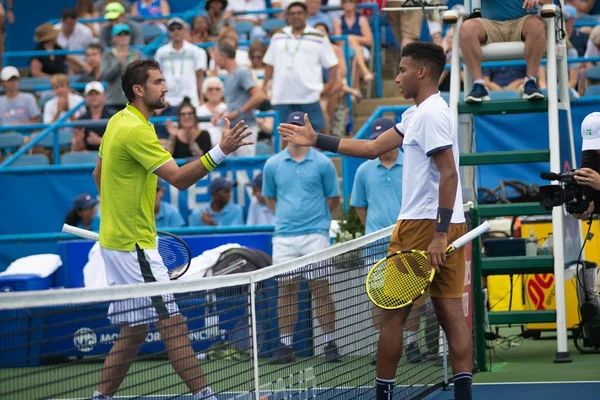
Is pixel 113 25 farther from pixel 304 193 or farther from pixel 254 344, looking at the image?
pixel 254 344

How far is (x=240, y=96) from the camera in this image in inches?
597

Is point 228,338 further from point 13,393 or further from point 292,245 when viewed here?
point 292,245

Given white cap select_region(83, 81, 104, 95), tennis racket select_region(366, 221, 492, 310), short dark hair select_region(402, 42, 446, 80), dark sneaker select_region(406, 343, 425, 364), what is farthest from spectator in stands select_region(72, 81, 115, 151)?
tennis racket select_region(366, 221, 492, 310)

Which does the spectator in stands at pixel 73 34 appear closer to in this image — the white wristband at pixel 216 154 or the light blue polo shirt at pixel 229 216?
the light blue polo shirt at pixel 229 216

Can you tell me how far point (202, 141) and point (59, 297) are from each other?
31.6ft

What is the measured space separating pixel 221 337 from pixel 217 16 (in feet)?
44.6

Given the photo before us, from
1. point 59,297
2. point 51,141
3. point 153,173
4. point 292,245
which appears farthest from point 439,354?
point 51,141

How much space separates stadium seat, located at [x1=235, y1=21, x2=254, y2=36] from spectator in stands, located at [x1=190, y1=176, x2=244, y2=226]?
663 cm

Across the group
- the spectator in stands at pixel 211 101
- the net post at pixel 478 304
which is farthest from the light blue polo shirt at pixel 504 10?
the spectator in stands at pixel 211 101

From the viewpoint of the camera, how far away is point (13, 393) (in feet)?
15.2

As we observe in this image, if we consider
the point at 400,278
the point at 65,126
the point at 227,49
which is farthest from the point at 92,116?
the point at 400,278

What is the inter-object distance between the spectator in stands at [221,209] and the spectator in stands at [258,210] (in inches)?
5.4

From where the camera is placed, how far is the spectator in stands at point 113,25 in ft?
61.5

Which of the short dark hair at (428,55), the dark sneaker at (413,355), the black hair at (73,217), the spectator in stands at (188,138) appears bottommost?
the dark sneaker at (413,355)
